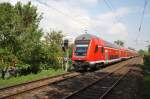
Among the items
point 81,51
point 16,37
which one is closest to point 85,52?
point 81,51

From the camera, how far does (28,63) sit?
23391 millimetres

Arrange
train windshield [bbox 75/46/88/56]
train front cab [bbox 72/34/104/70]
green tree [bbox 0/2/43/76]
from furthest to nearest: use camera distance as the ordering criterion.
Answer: train windshield [bbox 75/46/88/56] < train front cab [bbox 72/34/104/70] < green tree [bbox 0/2/43/76]

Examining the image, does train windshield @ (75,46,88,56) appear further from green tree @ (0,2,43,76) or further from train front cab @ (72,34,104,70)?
green tree @ (0,2,43,76)

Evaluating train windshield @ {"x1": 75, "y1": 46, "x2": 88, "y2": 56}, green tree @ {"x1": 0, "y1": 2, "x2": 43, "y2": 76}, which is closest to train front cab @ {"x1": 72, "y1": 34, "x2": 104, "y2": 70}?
train windshield @ {"x1": 75, "y1": 46, "x2": 88, "y2": 56}

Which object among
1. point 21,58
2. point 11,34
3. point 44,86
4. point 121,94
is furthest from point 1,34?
point 121,94

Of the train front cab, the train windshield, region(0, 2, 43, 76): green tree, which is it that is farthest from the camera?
the train windshield

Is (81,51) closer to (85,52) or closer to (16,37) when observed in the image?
(85,52)

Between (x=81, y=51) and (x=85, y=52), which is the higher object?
(x=81, y=51)

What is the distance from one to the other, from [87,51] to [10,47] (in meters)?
7.05

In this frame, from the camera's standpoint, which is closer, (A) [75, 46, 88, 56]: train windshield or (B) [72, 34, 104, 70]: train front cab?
(B) [72, 34, 104, 70]: train front cab

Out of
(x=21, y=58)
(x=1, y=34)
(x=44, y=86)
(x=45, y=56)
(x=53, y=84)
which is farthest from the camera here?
(x=45, y=56)

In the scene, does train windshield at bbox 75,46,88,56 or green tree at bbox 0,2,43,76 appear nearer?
green tree at bbox 0,2,43,76

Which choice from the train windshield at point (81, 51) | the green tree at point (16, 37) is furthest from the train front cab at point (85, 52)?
the green tree at point (16, 37)

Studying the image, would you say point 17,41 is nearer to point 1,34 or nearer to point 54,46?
point 1,34
